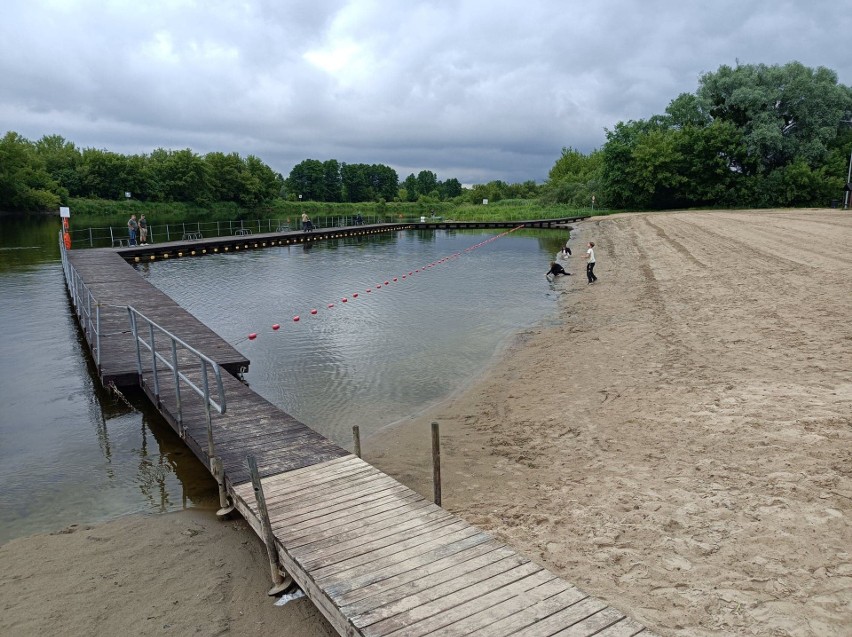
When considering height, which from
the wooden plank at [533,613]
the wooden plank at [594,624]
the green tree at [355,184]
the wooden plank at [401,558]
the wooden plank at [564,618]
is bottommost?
the wooden plank at [594,624]

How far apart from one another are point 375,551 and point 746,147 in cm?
6619

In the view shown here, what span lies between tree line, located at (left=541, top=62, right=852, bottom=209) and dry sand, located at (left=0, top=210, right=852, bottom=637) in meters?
52.9

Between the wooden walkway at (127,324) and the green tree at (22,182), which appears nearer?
the wooden walkway at (127,324)

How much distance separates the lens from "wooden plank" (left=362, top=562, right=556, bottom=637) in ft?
12.6

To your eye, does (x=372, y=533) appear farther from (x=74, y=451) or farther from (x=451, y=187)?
(x=451, y=187)

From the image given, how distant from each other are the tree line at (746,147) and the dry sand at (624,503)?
52.9 m

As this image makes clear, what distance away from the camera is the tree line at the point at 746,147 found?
184 feet

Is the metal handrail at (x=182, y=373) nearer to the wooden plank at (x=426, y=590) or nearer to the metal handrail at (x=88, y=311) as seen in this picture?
the metal handrail at (x=88, y=311)

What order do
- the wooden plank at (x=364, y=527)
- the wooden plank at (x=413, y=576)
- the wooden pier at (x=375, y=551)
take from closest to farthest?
1. the wooden pier at (x=375, y=551)
2. the wooden plank at (x=413, y=576)
3. the wooden plank at (x=364, y=527)

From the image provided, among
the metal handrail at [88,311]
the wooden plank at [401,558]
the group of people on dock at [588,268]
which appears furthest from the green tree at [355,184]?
the wooden plank at [401,558]

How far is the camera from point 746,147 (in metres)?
58.2

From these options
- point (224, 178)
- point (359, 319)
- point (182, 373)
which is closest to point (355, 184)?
point (224, 178)

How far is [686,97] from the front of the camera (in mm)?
64062

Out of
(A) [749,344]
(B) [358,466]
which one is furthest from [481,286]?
(B) [358,466]
